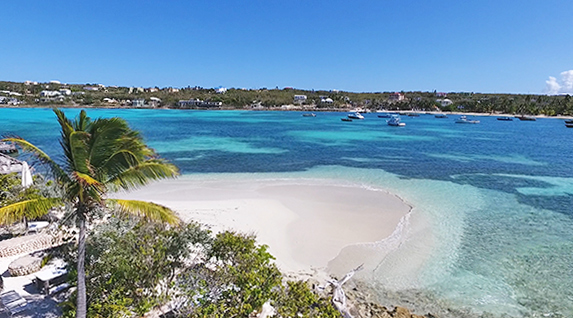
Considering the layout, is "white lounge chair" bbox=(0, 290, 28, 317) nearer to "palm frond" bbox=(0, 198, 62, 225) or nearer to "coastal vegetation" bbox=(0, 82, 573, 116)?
"palm frond" bbox=(0, 198, 62, 225)

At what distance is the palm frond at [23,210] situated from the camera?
468 centimetres

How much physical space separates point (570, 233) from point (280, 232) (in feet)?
40.1

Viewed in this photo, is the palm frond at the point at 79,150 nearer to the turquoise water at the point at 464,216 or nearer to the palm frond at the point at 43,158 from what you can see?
the palm frond at the point at 43,158

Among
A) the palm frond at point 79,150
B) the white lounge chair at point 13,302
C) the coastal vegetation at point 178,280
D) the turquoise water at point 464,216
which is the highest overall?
the palm frond at point 79,150

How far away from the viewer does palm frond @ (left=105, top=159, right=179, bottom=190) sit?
5.29 meters

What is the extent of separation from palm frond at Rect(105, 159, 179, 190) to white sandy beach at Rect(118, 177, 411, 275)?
19.5ft

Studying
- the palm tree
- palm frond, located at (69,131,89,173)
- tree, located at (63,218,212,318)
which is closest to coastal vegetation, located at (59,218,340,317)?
tree, located at (63,218,212,318)

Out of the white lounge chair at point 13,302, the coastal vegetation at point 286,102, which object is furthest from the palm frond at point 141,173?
the coastal vegetation at point 286,102

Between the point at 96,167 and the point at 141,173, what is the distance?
648mm

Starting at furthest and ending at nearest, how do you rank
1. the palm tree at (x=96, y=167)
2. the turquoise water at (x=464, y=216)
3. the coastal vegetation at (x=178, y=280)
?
the turquoise water at (x=464, y=216), the coastal vegetation at (x=178, y=280), the palm tree at (x=96, y=167)

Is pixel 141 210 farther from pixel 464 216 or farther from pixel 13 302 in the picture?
pixel 464 216

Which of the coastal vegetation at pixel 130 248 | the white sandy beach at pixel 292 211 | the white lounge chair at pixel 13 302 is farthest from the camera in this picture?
the white sandy beach at pixel 292 211

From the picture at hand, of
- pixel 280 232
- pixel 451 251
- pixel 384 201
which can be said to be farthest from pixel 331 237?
pixel 384 201

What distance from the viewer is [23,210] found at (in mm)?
4793
